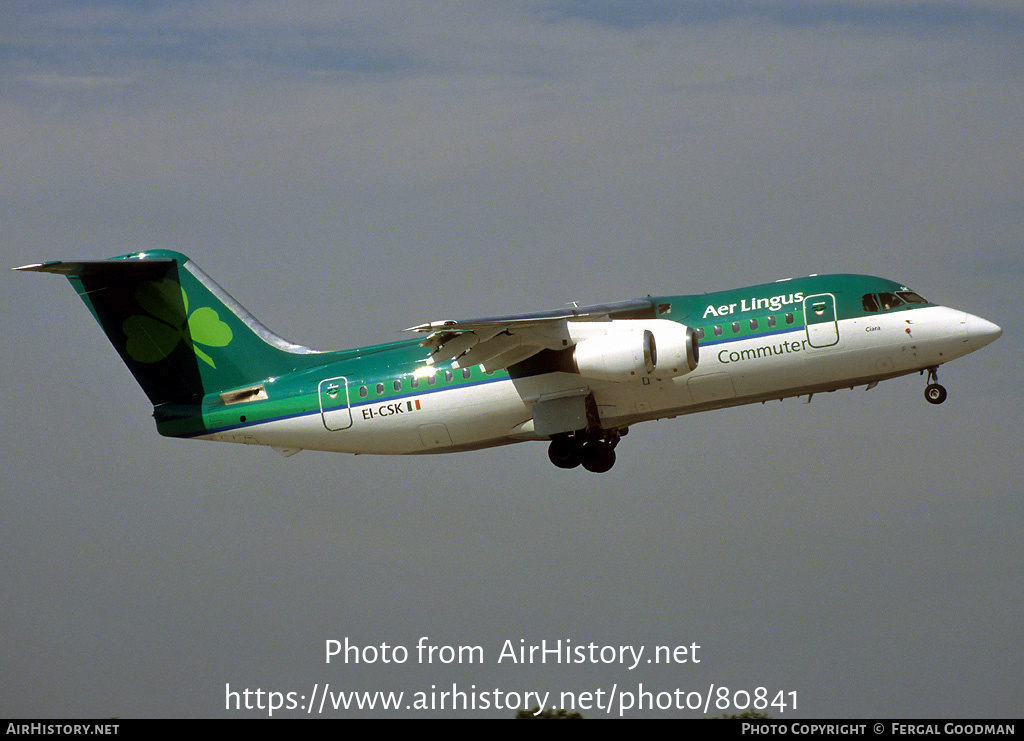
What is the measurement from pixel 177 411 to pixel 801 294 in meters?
10.2

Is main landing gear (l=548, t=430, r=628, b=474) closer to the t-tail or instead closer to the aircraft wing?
the aircraft wing

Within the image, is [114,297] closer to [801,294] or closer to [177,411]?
[177,411]

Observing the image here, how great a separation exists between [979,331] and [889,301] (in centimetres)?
134

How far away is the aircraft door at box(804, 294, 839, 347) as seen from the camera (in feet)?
72.4

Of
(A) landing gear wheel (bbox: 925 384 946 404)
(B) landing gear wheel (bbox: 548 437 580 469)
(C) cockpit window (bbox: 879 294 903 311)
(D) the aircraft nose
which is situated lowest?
(B) landing gear wheel (bbox: 548 437 580 469)

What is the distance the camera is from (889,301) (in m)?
22.3

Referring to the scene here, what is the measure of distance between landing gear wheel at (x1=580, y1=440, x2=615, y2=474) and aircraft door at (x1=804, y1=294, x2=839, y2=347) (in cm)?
396

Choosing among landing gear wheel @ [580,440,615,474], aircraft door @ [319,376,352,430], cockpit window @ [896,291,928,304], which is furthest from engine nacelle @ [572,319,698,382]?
aircraft door @ [319,376,352,430]

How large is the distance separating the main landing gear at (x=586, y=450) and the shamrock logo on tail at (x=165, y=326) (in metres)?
5.91

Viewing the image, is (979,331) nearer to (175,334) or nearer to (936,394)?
(936,394)

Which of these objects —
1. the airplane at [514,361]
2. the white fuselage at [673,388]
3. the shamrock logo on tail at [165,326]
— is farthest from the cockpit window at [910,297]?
the shamrock logo on tail at [165,326]

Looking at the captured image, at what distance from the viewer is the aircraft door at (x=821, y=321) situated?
22062 mm

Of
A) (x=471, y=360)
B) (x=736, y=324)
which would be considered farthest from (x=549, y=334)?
(x=736, y=324)
